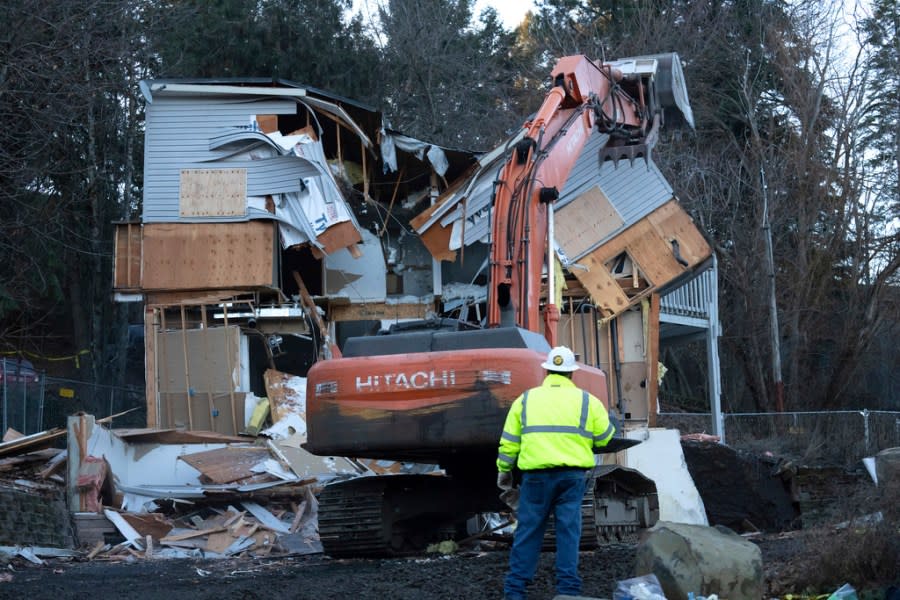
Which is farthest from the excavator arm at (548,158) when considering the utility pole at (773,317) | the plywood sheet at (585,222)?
the utility pole at (773,317)

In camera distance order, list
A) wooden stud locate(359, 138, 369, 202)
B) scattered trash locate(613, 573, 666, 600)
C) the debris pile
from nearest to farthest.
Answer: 1. scattered trash locate(613, 573, 666, 600)
2. the debris pile
3. wooden stud locate(359, 138, 369, 202)

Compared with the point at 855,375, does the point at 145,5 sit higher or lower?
higher

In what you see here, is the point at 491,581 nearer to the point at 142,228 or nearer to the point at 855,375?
the point at 142,228

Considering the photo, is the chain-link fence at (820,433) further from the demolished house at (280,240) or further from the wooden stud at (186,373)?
the wooden stud at (186,373)

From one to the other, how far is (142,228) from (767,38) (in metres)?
20.9

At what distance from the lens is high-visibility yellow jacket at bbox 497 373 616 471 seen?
8055 mm

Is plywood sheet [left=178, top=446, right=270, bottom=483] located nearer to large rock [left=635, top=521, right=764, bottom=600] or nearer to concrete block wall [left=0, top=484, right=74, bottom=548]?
concrete block wall [left=0, top=484, right=74, bottom=548]

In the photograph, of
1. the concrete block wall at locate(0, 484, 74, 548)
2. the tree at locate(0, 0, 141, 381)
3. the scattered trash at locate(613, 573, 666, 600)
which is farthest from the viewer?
the tree at locate(0, 0, 141, 381)

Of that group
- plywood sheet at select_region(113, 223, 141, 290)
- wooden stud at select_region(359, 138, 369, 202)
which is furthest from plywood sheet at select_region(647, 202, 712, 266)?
plywood sheet at select_region(113, 223, 141, 290)

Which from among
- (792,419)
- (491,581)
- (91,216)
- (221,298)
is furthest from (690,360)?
(491,581)

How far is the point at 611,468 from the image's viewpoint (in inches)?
491

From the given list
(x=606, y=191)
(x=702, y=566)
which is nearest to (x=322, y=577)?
(x=702, y=566)

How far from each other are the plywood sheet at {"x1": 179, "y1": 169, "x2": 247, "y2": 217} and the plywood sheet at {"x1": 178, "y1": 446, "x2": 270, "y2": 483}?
5.60 m

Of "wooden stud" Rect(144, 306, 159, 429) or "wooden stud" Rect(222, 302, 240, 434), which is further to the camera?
"wooden stud" Rect(144, 306, 159, 429)
